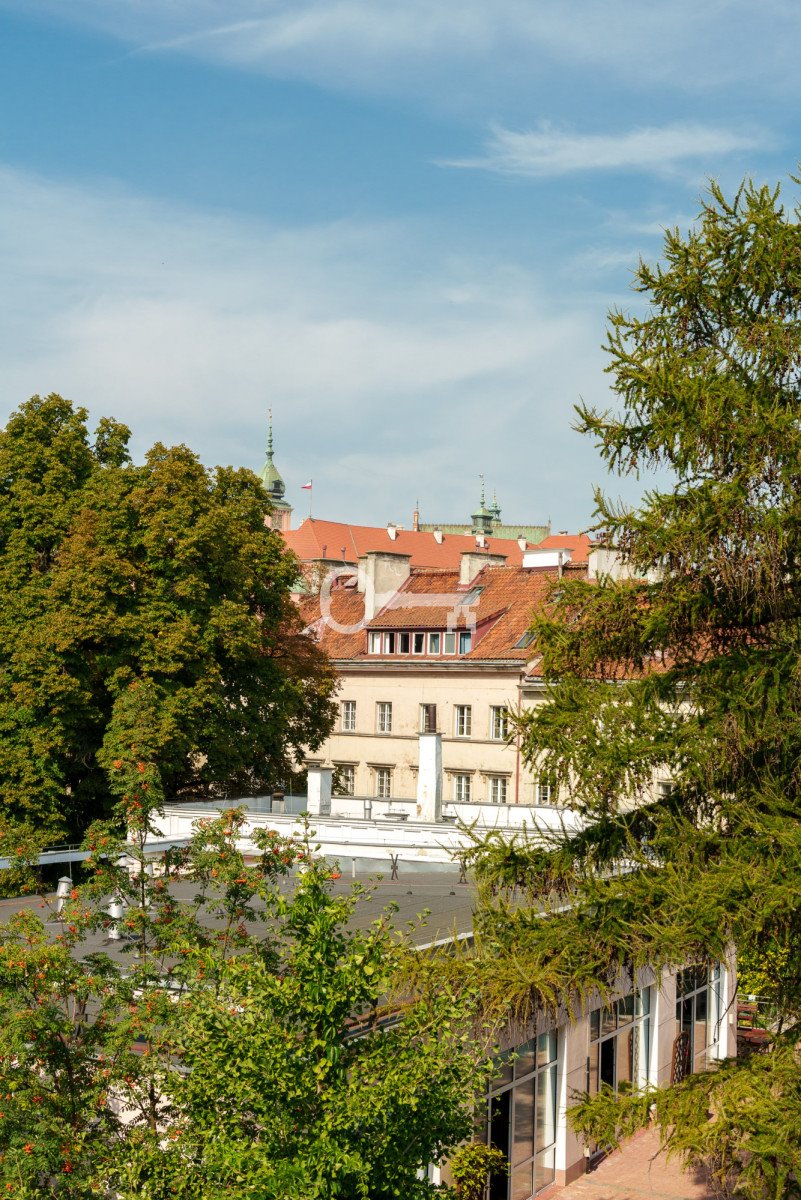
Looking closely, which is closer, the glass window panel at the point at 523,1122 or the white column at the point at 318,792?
the glass window panel at the point at 523,1122

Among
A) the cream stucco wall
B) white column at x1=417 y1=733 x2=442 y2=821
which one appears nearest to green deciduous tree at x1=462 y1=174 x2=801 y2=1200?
white column at x1=417 y1=733 x2=442 y2=821

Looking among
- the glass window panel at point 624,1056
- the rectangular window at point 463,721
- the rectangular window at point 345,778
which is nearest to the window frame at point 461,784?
the rectangular window at point 463,721

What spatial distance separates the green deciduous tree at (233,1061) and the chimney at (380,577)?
153ft

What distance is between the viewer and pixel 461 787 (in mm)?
53438

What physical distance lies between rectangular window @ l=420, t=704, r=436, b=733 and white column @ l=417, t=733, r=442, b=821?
20.2m

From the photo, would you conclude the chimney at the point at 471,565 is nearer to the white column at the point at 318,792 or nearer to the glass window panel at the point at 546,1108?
the white column at the point at 318,792

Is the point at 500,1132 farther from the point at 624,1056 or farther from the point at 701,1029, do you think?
the point at 701,1029

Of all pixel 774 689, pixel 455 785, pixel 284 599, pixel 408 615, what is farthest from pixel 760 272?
pixel 408 615

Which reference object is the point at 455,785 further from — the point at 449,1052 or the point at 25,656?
the point at 449,1052

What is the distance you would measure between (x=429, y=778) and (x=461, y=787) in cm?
1896

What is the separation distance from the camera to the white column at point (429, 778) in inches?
1351

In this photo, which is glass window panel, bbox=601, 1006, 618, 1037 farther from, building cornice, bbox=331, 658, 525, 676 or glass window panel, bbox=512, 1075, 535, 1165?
building cornice, bbox=331, 658, 525, 676

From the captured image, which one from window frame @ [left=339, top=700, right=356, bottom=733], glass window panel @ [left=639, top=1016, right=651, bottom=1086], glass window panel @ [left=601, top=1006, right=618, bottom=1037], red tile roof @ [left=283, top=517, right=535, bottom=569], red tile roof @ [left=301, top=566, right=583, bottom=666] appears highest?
red tile roof @ [left=283, top=517, right=535, bottom=569]

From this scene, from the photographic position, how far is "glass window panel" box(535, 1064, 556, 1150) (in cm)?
2162
